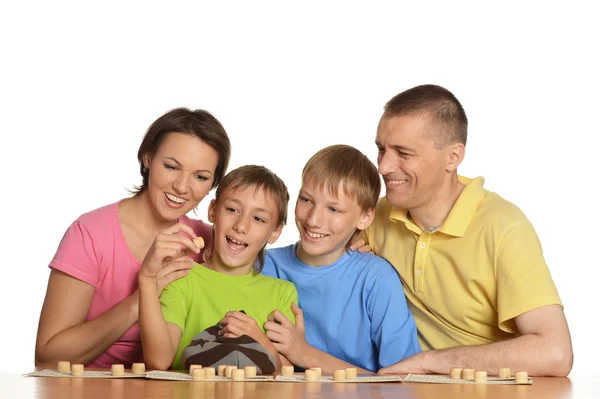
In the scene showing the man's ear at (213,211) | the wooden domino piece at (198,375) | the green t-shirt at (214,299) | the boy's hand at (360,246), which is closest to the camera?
the wooden domino piece at (198,375)

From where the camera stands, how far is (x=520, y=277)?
2900mm

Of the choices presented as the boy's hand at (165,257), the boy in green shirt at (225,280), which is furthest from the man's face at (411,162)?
the boy's hand at (165,257)

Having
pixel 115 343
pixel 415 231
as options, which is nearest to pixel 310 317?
pixel 415 231

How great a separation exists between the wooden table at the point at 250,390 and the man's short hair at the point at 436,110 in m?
0.96

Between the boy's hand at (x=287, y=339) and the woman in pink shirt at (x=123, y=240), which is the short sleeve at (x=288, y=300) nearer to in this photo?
the boy's hand at (x=287, y=339)

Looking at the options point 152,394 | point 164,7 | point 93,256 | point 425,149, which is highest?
point 164,7

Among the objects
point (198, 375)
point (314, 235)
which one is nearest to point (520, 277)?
point (314, 235)

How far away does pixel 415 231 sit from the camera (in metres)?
3.18

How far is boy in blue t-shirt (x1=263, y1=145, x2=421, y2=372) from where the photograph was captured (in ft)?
10.1

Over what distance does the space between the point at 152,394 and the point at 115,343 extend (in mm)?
1155

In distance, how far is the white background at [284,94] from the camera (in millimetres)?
5797

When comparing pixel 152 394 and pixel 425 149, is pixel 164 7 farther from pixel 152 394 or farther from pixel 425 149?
pixel 152 394

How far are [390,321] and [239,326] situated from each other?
0.58 metres

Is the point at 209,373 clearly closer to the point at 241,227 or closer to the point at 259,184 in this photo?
the point at 241,227
